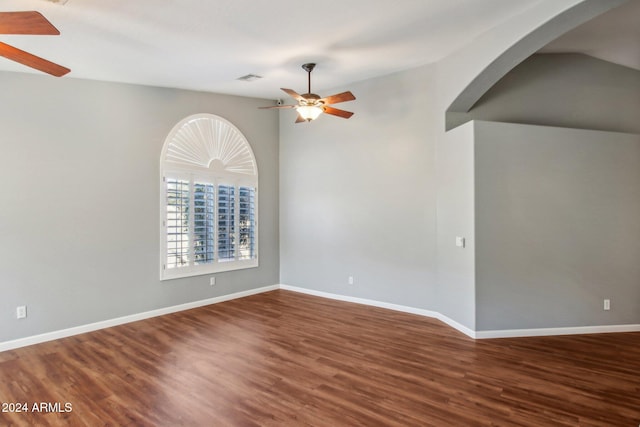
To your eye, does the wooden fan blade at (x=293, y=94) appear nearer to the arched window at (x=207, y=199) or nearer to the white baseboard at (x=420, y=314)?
the arched window at (x=207, y=199)

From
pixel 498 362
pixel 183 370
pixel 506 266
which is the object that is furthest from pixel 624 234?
pixel 183 370

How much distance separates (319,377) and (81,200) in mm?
3636

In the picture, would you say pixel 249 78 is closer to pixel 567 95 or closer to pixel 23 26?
pixel 23 26

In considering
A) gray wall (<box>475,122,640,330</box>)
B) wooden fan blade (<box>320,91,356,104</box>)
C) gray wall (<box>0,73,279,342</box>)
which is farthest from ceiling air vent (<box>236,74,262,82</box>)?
gray wall (<box>475,122,640,330</box>)

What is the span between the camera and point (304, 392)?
288cm

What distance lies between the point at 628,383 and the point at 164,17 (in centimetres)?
528

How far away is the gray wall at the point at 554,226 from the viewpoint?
411 cm

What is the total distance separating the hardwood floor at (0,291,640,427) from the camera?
256cm

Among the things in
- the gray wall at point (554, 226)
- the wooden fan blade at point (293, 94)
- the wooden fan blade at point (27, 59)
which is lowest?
the gray wall at point (554, 226)

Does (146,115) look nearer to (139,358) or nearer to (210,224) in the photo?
(210,224)

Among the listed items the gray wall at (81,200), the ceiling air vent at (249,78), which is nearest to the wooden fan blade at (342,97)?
the ceiling air vent at (249,78)

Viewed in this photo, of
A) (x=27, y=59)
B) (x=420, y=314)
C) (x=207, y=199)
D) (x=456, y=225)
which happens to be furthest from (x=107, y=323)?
(x=456, y=225)

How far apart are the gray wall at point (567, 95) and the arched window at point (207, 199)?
3727 mm

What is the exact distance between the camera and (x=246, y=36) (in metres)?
3.64
